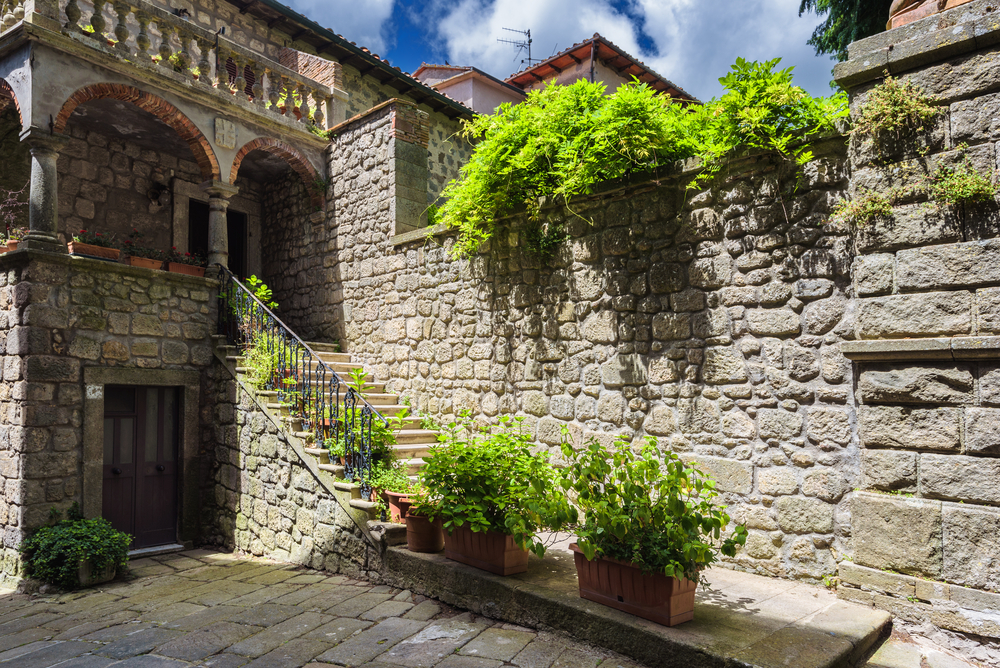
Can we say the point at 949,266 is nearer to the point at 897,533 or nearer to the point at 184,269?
the point at 897,533

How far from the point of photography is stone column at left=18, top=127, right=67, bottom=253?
19.8 feet

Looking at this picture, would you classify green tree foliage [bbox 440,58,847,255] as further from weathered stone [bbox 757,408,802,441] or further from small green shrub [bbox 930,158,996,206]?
weathered stone [bbox 757,408,802,441]

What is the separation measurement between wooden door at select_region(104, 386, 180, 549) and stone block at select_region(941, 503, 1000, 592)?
7.31 m

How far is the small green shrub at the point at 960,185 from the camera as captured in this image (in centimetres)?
312

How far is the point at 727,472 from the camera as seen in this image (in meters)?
4.29

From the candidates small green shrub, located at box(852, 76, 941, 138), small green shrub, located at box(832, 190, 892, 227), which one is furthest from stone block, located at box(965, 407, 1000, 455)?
small green shrub, located at box(852, 76, 941, 138)

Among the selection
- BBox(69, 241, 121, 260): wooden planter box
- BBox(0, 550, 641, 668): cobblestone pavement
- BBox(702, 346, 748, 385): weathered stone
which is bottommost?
BBox(0, 550, 641, 668): cobblestone pavement

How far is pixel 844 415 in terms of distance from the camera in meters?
3.76

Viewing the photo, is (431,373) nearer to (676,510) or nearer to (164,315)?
(164,315)

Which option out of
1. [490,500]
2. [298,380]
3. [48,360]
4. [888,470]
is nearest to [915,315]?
[888,470]

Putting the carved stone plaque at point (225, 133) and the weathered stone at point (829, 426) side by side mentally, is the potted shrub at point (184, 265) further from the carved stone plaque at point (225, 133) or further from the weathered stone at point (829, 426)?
the weathered stone at point (829, 426)

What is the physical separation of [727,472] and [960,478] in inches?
55.0

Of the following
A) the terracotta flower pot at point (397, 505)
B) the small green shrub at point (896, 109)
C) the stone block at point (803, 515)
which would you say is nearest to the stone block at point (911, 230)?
the small green shrub at point (896, 109)

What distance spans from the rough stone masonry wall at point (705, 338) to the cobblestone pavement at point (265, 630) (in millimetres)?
1694
